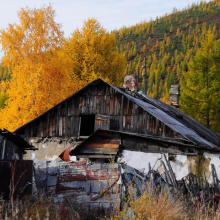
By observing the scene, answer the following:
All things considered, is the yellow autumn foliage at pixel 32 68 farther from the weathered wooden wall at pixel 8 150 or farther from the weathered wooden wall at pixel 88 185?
the weathered wooden wall at pixel 88 185

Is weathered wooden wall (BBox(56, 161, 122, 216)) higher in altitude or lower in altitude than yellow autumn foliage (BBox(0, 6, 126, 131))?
lower

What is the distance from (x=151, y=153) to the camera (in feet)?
45.2

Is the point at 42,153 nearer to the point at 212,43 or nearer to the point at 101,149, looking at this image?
the point at 101,149

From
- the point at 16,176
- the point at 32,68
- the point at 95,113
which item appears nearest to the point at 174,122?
the point at 95,113

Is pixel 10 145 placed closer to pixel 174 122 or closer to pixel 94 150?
pixel 94 150

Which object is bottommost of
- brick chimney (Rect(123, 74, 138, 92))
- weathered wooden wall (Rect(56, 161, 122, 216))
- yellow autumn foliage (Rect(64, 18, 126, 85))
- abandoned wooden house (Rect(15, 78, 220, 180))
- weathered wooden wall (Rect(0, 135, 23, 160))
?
weathered wooden wall (Rect(56, 161, 122, 216))

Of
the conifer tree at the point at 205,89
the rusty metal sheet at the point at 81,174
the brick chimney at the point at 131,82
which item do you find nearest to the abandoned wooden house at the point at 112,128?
the brick chimney at the point at 131,82

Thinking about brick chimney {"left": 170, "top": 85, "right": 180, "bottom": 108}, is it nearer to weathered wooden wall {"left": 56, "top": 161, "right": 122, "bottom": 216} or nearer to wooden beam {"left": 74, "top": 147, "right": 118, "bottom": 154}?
wooden beam {"left": 74, "top": 147, "right": 118, "bottom": 154}

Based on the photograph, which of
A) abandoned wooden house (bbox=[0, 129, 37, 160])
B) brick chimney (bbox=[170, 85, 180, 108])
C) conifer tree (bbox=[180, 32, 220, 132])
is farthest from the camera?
brick chimney (bbox=[170, 85, 180, 108])

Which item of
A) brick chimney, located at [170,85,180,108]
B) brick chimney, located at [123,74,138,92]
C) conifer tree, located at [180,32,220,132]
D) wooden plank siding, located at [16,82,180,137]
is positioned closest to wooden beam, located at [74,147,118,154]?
wooden plank siding, located at [16,82,180,137]

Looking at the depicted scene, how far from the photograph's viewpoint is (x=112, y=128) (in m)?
16.3

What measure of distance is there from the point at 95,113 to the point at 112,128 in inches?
54.5

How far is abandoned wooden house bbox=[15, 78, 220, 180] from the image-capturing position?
13.7m

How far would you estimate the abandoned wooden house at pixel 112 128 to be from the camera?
13.7 m
